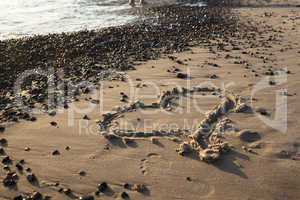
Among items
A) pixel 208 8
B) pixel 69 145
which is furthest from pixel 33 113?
pixel 208 8

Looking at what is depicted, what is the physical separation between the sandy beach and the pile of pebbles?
0.10 m

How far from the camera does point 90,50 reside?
530 inches

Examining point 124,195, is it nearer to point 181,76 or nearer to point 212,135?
point 212,135

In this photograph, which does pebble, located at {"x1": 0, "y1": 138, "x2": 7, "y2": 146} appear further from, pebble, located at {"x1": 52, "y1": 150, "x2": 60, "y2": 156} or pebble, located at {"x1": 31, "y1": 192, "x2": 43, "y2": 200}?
pebble, located at {"x1": 31, "y1": 192, "x2": 43, "y2": 200}

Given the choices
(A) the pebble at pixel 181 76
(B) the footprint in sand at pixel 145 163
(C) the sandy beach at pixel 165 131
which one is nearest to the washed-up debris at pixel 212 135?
(C) the sandy beach at pixel 165 131

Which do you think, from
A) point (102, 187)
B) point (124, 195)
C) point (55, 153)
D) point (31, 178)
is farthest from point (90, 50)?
point (124, 195)

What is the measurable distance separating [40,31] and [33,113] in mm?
8680

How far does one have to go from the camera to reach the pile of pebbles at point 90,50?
11.0 metres

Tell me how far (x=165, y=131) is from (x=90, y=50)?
240 inches

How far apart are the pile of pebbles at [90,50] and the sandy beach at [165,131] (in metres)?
0.10

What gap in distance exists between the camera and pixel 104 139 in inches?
311

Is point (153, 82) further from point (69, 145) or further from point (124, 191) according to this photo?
point (124, 191)

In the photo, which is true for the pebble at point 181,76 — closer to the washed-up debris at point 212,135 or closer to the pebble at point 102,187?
the washed-up debris at point 212,135

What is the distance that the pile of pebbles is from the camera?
1095cm
